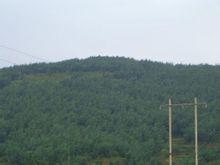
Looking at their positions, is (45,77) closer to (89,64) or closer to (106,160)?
(89,64)

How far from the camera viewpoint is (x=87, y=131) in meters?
81.4

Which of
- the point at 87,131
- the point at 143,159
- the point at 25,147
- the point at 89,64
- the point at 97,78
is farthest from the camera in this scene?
the point at 89,64

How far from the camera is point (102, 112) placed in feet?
286

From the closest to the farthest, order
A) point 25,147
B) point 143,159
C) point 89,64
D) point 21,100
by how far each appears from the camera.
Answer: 1. point 143,159
2. point 25,147
3. point 21,100
4. point 89,64

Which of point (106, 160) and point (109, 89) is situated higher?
point (109, 89)

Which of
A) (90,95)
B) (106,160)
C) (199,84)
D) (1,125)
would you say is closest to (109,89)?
(90,95)

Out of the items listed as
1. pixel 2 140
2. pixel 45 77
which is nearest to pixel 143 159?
pixel 2 140

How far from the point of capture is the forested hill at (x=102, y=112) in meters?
72.4

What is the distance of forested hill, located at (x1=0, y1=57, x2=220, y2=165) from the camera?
7244cm

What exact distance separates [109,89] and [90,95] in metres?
3.98

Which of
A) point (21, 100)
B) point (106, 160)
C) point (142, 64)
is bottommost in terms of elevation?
point (106, 160)

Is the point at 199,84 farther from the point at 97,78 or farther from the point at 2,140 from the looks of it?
the point at 2,140

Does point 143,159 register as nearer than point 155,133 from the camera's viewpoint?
Yes

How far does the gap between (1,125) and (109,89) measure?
19.1m
